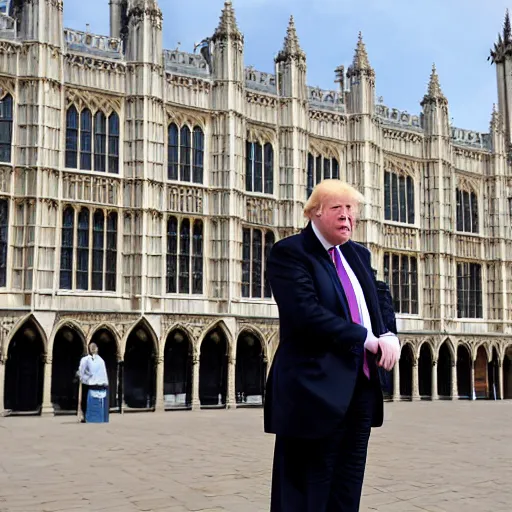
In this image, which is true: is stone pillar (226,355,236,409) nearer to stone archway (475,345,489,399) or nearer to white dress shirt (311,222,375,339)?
stone archway (475,345,489,399)

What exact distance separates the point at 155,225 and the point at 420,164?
47.8ft

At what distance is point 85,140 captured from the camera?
27531 millimetres

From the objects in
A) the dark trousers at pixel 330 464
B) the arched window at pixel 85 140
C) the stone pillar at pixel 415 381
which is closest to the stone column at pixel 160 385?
the arched window at pixel 85 140

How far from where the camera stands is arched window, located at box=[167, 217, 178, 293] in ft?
93.9

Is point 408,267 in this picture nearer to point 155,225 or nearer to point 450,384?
point 450,384

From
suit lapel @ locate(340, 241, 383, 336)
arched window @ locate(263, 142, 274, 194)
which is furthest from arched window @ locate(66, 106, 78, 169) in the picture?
suit lapel @ locate(340, 241, 383, 336)

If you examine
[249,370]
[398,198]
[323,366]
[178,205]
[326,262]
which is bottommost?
[249,370]

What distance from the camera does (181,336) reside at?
2866 cm

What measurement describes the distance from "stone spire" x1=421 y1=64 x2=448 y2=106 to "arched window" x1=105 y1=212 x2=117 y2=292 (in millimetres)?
17389

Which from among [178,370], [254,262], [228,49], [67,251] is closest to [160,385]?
[178,370]

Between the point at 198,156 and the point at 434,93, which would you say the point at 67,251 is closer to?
the point at 198,156

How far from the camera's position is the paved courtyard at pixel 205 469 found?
7.86m

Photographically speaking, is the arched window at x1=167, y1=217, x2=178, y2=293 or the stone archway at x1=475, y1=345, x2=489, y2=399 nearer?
the arched window at x1=167, y1=217, x2=178, y2=293

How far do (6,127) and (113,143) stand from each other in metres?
3.61
